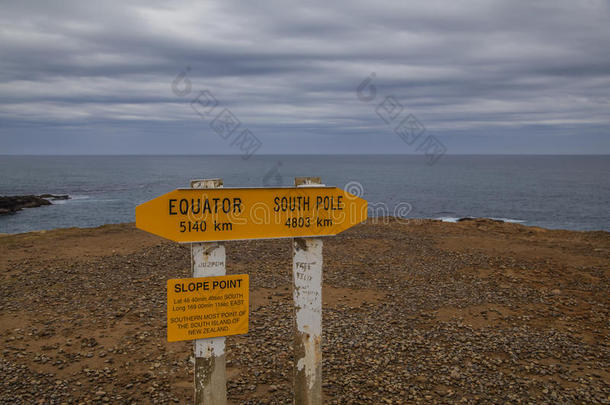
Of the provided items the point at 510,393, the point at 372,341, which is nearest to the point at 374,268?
the point at 372,341

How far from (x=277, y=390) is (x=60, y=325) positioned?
4.95 m

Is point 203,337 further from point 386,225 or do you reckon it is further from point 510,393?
point 386,225

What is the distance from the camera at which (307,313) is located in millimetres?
4398

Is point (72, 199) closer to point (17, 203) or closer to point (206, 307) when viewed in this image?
point (17, 203)

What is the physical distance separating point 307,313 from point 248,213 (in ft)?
3.99

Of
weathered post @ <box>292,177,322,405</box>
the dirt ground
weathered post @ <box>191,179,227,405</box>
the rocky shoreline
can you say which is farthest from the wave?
weathered post @ <box>292,177,322,405</box>

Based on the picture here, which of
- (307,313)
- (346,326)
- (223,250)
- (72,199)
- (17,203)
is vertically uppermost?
(223,250)

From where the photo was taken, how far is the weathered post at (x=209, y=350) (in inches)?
156

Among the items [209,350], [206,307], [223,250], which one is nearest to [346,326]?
[209,350]

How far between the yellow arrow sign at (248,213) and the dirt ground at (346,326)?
9.72 ft

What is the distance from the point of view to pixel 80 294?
10289 mm

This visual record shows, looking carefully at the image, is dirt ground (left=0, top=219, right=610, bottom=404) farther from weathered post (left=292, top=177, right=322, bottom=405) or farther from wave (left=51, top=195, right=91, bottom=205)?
wave (left=51, top=195, right=91, bottom=205)

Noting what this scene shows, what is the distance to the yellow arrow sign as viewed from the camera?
3822mm

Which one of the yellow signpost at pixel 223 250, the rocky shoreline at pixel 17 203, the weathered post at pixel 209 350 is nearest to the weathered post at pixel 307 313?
the yellow signpost at pixel 223 250
